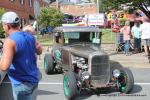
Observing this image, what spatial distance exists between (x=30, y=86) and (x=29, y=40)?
1.76 ft

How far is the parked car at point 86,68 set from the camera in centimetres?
945

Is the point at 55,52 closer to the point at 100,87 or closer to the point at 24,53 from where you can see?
the point at 100,87

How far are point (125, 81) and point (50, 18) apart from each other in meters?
27.3

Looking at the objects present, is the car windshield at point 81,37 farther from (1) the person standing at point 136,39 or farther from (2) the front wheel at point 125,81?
(1) the person standing at point 136,39

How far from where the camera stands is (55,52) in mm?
12109

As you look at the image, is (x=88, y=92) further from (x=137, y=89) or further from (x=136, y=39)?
(x=136, y=39)

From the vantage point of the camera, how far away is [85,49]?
1054 centimetres

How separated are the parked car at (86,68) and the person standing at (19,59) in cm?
418

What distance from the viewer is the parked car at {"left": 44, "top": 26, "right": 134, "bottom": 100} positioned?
9445mm

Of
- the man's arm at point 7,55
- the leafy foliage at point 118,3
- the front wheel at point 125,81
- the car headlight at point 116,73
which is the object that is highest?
the leafy foliage at point 118,3

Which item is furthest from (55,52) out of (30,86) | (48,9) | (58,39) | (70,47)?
(48,9)

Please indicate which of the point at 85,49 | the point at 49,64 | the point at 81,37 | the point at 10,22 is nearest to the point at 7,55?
the point at 10,22

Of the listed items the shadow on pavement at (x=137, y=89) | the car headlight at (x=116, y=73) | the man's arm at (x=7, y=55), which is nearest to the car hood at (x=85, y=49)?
the car headlight at (x=116, y=73)

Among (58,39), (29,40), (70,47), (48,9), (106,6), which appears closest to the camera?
(29,40)
